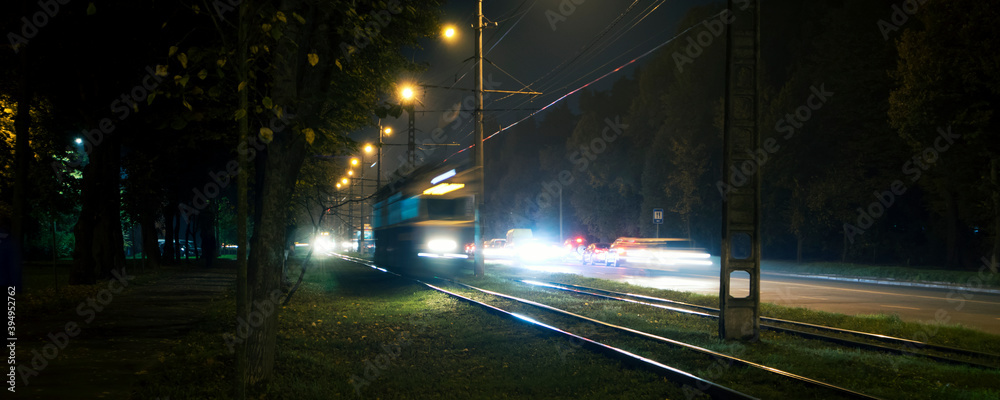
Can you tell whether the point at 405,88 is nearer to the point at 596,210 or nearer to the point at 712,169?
the point at 712,169

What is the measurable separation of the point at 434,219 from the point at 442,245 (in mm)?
1556

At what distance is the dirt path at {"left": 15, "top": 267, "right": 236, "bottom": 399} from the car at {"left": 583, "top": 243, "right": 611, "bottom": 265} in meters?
30.1

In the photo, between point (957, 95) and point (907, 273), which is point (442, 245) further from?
point (957, 95)

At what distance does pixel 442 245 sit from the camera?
1058 inches

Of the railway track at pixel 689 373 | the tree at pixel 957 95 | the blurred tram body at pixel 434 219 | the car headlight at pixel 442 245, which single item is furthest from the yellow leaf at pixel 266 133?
the tree at pixel 957 95

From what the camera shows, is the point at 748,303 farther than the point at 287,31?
Yes

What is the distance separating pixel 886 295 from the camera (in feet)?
67.8

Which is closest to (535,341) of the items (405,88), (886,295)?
(886,295)

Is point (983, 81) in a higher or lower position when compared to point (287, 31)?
higher

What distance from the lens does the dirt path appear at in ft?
24.2

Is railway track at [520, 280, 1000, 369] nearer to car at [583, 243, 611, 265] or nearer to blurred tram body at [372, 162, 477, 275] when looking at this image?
blurred tram body at [372, 162, 477, 275]

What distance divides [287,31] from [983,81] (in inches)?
1098

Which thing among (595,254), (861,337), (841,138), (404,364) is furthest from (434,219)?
(841,138)

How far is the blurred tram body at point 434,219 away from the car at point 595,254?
57.5 ft
